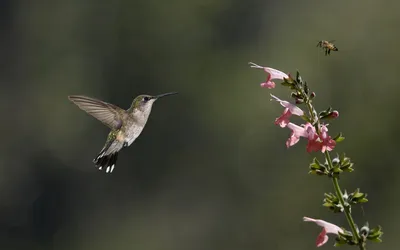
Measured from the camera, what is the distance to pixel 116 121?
3600mm

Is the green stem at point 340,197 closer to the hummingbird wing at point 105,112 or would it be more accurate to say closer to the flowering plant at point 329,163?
the flowering plant at point 329,163

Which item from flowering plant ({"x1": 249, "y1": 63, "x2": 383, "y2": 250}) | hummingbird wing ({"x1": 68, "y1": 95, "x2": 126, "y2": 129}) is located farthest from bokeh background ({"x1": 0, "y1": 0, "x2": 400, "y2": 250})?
flowering plant ({"x1": 249, "y1": 63, "x2": 383, "y2": 250})

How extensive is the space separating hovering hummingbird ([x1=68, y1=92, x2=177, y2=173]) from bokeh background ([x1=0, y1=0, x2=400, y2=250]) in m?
8.03

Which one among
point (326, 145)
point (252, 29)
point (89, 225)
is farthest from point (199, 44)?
point (326, 145)

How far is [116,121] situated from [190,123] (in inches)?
456

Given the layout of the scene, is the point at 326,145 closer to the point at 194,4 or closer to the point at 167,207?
the point at 167,207

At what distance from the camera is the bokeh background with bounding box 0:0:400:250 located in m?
13.0

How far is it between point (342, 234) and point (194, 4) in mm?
15617

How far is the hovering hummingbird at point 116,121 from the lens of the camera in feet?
11.4

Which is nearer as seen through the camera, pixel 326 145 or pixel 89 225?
pixel 326 145

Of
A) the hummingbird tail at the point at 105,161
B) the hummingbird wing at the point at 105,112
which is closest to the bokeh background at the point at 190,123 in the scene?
the hummingbird wing at the point at 105,112

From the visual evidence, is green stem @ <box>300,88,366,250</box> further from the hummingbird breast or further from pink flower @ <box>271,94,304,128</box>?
the hummingbird breast

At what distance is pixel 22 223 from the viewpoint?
15992 millimetres

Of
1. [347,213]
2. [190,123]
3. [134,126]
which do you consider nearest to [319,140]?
[347,213]
